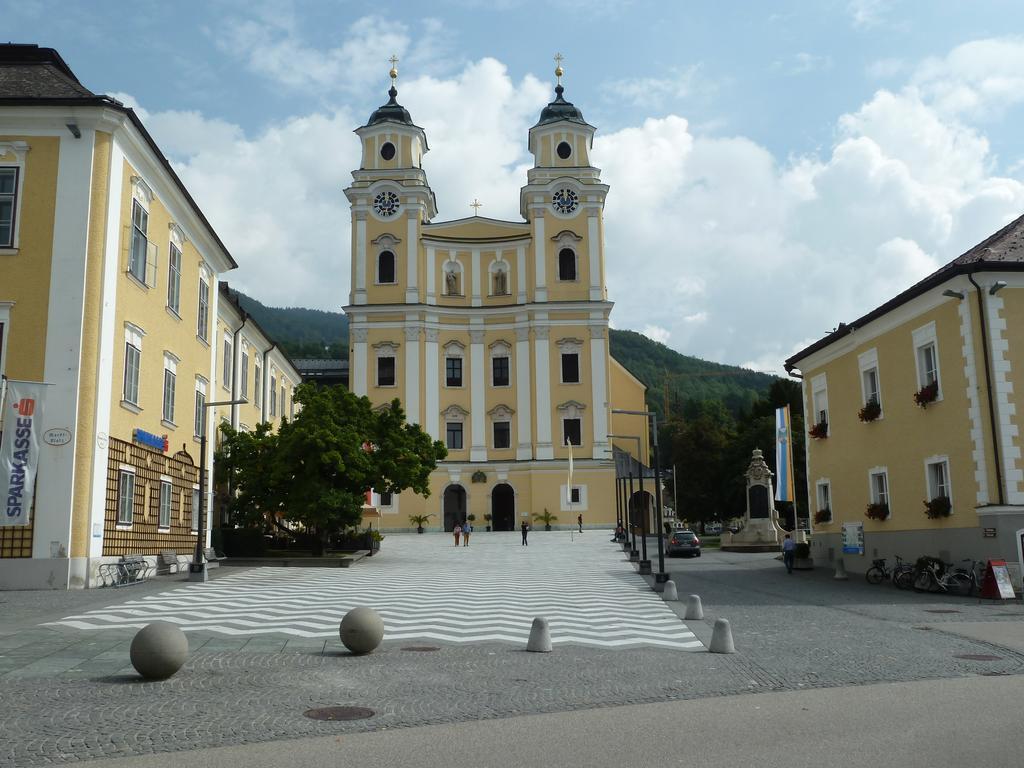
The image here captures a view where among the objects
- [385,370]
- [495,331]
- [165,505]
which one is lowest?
[165,505]

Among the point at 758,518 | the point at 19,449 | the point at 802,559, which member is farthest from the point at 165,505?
the point at 758,518

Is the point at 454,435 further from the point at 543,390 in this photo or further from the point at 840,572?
the point at 840,572

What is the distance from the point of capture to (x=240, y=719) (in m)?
8.83

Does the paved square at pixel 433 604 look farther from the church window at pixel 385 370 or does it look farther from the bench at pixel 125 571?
the church window at pixel 385 370

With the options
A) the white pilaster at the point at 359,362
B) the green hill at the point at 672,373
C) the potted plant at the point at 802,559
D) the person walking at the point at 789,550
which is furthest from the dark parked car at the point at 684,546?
the green hill at the point at 672,373

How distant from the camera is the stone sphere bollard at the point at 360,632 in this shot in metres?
12.7

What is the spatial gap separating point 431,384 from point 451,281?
25.7 feet

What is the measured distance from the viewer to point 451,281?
69.5 metres

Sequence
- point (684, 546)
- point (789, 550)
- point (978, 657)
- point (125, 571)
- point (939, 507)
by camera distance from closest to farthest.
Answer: point (978, 657)
point (125, 571)
point (939, 507)
point (789, 550)
point (684, 546)

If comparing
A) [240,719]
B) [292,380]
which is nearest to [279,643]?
[240,719]

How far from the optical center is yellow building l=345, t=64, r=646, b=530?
65625 millimetres

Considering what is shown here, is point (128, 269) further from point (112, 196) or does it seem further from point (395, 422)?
point (395, 422)

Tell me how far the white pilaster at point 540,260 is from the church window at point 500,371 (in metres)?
4.96

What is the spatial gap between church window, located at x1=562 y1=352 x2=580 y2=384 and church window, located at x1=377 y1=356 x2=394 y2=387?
38.5 ft
